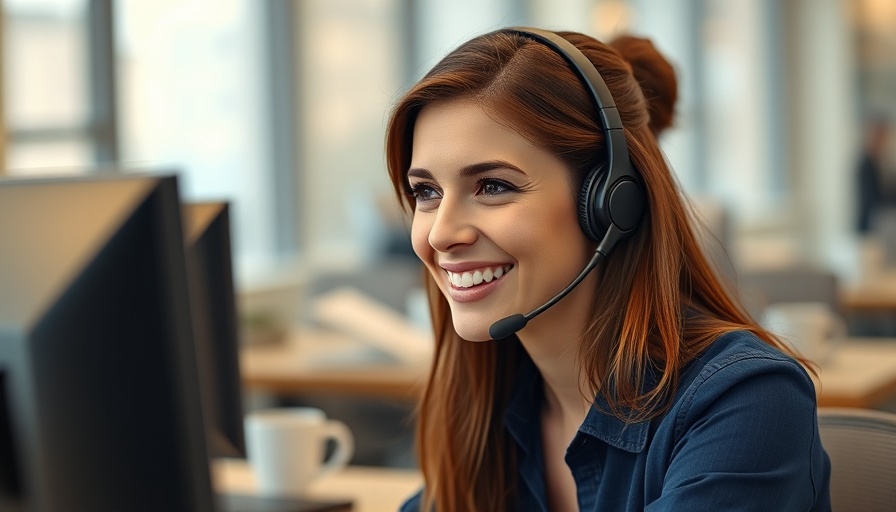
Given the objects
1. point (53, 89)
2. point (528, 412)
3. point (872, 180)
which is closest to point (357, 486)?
point (528, 412)

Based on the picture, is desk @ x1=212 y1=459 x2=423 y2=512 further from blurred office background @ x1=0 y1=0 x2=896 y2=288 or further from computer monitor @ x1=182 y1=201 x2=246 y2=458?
blurred office background @ x1=0 y1=0 x2=896 y2=288

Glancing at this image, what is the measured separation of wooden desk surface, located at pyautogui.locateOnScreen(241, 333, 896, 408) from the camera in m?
2.41

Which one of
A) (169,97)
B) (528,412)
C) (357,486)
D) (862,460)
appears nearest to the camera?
(862,460)

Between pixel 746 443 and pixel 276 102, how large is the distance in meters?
4.42

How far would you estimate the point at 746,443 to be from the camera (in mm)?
1075

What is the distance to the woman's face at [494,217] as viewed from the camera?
124 centimetres

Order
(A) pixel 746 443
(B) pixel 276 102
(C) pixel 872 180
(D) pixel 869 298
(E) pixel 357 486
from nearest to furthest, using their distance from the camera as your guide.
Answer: (A) pixel 746 443, (E) pixel 357 486, (D) pixel 869 298, (B) pixel 276 102, (C) pixel 872 180

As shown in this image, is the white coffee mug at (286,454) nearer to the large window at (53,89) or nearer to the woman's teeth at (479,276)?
the woman's teeth at (479,276)

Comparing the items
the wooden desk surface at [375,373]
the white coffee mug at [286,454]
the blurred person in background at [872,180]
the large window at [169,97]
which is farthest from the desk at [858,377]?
the blurred person in background at [872,180]

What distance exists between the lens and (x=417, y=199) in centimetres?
136

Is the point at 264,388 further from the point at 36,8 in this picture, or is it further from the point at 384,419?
the point at 36,8

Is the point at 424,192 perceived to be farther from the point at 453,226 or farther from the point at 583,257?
the point at 583,257

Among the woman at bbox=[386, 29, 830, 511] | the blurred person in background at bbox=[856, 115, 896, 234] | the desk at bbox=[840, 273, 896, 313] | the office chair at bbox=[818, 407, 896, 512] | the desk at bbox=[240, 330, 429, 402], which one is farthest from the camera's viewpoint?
the blurred person in background at bbox=[856, 115, 896, 234]

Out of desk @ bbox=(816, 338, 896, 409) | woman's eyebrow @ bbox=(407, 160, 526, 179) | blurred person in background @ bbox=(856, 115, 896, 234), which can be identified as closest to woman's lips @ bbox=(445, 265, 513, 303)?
woman's eyebrow @ bbox=(407, 160, 526, 179)
